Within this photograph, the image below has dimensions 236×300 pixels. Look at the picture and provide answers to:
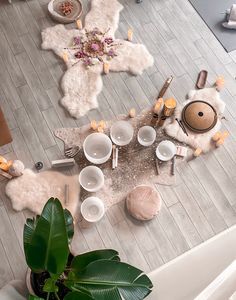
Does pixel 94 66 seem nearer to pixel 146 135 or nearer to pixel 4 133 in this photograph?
pixel 146 135

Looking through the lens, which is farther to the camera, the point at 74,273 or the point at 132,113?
the point at 132,113

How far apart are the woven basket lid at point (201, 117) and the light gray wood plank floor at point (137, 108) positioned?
0.55 feet

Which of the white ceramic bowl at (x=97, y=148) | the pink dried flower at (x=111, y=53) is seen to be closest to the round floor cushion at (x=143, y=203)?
the white ceramic bowl at (x=97, y=148)

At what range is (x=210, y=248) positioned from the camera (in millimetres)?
1926

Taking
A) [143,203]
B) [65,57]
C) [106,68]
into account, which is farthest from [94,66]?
[143,203]

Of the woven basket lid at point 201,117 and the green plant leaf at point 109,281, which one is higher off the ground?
the green plant leaf at point 109,281

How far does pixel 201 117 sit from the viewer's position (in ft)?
8.12

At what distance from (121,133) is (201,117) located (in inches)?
20.8

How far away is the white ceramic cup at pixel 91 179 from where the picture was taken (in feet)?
7.64

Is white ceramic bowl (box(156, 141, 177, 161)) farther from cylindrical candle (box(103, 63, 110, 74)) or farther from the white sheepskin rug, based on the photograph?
cylindrical candle (box(103, 63, 110, 74))

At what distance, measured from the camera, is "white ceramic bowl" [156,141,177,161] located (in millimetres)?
2449

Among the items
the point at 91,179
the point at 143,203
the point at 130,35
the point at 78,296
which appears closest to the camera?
the point at 78,296

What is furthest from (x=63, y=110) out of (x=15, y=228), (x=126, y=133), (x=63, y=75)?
(x=15, y=228)

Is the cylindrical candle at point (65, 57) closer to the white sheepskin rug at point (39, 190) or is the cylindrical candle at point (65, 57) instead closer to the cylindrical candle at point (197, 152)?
the white sheepskin rug at point (39, 190)
